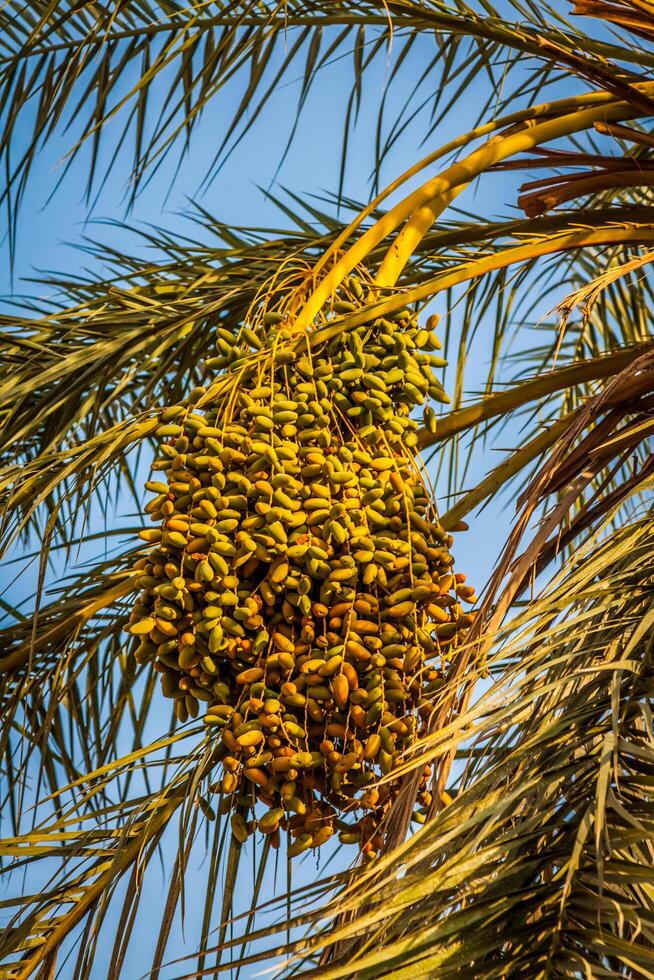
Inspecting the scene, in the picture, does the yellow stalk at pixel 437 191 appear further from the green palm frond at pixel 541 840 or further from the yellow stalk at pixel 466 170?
the green palm frond at pixel 541 840

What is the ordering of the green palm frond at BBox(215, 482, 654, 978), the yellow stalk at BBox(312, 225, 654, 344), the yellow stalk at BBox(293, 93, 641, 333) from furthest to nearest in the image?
the yellow stalk at BBox(293, 93, 641, 333) < the yellow stalk at BBox(312, 225, 654, 344) < the green palm frond at BBox(215, 482, 654, 978)

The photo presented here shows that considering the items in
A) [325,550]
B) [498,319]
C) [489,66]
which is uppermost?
[489,66]

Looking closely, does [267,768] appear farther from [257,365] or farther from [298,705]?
[257,365]

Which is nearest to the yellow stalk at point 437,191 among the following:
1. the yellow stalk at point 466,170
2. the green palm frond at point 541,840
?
the yellow stalk at point 466,170

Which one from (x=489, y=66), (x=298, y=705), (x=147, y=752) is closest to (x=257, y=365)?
(x=298, y=705)

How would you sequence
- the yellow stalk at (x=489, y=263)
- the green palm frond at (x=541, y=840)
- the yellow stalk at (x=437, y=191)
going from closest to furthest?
the green palm frond at (x=541, y=840) → the yellow stalk at (x=489, y=263) → the yellow stalk at (x=437, y=191)

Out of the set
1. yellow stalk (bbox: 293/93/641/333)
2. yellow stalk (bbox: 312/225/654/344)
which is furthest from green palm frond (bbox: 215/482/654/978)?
yellow stalk (bbox: 293/93/641/333)

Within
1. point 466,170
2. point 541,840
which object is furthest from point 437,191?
point 541,840

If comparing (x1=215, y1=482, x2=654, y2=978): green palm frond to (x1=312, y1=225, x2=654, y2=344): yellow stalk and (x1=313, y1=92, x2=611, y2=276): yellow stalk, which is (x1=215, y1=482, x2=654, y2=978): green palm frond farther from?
(x1=313, y1=92, x2=611, y2=276): yellow stalk

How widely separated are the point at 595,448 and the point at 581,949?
87 centimetres

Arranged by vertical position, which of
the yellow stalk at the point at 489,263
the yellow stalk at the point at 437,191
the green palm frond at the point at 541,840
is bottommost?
the green palm frond at the point at 541,840

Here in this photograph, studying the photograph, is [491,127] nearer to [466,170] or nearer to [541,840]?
[466,170]

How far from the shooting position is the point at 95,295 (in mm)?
3340

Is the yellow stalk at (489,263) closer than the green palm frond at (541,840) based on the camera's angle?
No
